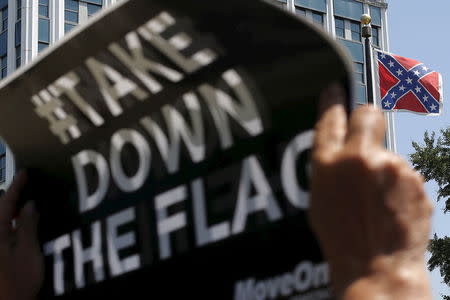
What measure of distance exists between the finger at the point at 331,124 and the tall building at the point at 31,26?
40806 millimetres

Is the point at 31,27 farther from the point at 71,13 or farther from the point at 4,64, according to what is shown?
the point at 4,64

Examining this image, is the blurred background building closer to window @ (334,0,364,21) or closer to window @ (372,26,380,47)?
window @ (372,26,380,47)

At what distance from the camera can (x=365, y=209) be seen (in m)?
1.93

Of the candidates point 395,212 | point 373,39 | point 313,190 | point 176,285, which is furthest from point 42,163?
point 373,39

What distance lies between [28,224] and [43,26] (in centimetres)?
4127

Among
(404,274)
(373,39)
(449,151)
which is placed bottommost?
(404,274)

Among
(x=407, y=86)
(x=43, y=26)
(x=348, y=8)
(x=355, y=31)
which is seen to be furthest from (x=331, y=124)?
(x=355, y=31)

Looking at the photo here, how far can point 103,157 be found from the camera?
2842 mm

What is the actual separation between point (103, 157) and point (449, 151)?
32881mm

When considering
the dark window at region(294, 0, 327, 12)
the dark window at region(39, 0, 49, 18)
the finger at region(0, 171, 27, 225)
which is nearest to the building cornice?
the dark window at region(294, 0, 327, 12)

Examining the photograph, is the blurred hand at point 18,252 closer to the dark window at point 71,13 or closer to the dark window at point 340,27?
the dark window at point 71,13

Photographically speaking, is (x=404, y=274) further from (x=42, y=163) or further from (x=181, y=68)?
(x=42, y=163)

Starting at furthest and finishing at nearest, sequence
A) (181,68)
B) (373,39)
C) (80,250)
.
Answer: (373,39), (80,250), (181,68)

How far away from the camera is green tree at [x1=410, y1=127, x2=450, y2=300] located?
106ft
